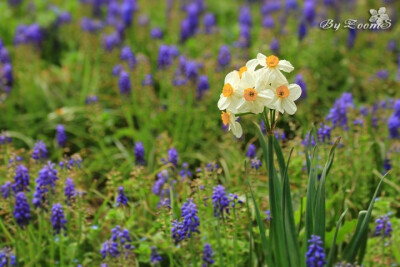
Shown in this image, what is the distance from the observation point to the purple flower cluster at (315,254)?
8.93 ft

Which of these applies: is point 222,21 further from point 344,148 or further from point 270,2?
point 344,148

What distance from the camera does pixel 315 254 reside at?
8.91 ft

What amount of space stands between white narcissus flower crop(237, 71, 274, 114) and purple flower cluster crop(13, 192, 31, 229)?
5.29 ft

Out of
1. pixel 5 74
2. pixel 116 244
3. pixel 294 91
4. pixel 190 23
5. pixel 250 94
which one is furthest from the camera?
pixel 190 23

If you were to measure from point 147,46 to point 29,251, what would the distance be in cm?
371

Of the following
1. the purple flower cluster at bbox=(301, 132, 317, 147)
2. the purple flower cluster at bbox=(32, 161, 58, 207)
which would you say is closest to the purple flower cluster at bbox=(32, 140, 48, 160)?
the purple flower cluster at bbox=(32, 161, 58, 207)

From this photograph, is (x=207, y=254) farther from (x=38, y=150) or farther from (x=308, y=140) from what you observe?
(x=38, y=150)

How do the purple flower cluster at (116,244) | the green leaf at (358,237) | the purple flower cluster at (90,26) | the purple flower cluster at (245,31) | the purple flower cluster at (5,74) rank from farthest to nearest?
the purple flower cluster at (90,26), the purple flower cluster at (245,31), the purple flower cluster at (5,74), the purple flower cluster at (116,244), the green leaf at (358,237)

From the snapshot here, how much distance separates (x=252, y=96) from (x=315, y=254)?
759mm

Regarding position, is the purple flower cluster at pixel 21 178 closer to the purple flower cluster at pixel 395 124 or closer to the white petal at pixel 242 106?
the white petal at pixel 242 106

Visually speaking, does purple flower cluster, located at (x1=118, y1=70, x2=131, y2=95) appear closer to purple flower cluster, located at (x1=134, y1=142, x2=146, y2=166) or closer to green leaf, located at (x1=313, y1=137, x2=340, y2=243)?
purple flower cluster, located at (x1=134, y1=142, x2=146, y2=166)

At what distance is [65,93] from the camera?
21.2 feet

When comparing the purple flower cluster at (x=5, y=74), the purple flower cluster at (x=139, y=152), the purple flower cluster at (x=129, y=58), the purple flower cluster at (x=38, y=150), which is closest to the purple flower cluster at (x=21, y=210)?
the purple flower cluster at (x=38, y=150)

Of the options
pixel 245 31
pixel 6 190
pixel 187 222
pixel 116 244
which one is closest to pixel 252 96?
pixel 187 222
